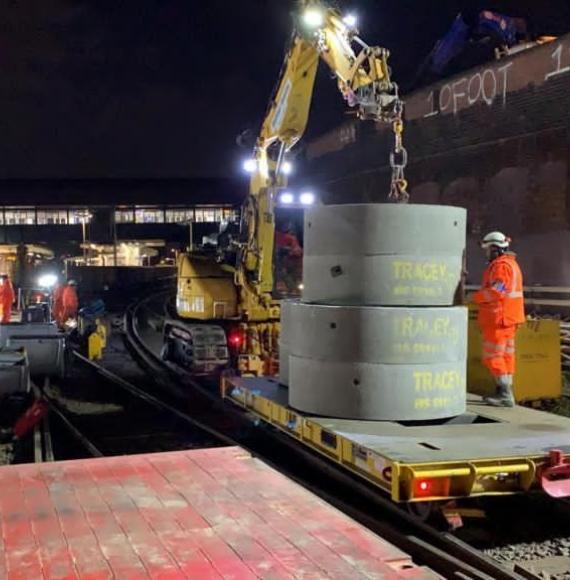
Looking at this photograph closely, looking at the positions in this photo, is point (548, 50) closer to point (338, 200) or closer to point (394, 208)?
point (338, 200)

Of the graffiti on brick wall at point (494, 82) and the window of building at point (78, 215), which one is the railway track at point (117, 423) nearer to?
the graffiti on brick wall at point (494, 82)

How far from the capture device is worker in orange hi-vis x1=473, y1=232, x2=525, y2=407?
6918 millimetres

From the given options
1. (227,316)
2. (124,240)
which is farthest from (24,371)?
(124,240)

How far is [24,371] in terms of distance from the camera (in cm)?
1055

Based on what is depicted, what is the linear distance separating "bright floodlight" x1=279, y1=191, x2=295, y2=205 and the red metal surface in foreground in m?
8.30

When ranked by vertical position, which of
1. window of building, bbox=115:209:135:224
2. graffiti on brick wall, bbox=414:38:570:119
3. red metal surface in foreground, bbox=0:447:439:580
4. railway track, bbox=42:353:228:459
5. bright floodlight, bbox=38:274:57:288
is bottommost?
railway track, bbox=42:353:228:459

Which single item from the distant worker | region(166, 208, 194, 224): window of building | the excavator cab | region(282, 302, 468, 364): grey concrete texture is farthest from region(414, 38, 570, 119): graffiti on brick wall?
region(166, 208, 194, 224): window of building

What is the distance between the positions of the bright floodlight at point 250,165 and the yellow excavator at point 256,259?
0.02 meters

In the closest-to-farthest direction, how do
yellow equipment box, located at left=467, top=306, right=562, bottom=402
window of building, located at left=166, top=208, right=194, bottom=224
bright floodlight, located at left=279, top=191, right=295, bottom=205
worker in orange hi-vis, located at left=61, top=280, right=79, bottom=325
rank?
yellow equipment box, located at left=467, top=306, right=562, bottom=402, bright floodlight, located at left=279, top=191, right=295, bottom=205, worker in orange hi-vis, located at left=61, top=280, right=79, bottom=325, window of building, located at left=166, top=208, right=194, bottom=224

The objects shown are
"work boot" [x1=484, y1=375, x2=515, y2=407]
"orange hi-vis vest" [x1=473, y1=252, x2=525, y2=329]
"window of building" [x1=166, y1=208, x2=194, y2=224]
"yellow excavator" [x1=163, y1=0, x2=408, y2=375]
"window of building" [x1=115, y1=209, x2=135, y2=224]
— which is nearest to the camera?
"orange hi-vis vest" [x1=473, y1=252, x2=525, y2=329]

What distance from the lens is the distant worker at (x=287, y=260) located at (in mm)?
13398

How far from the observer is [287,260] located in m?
13.5

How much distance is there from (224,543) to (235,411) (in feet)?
23.3

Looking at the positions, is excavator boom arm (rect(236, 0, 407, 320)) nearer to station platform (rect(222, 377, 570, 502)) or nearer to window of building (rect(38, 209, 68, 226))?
station platform (rect(222, 377, 570, 502))
